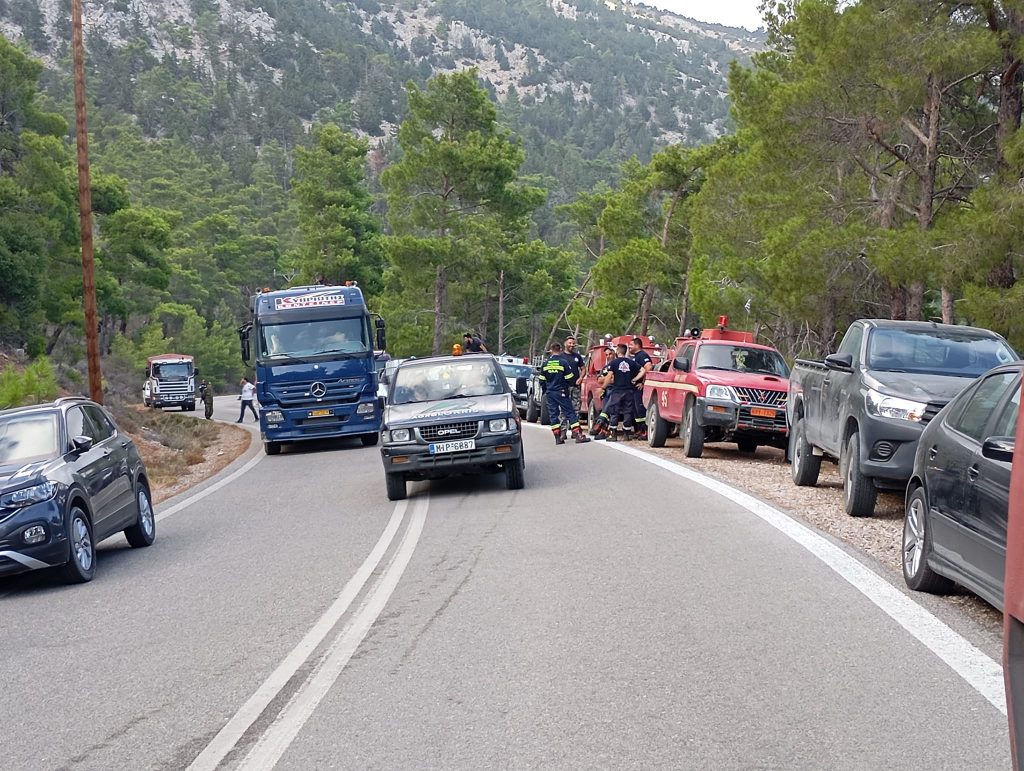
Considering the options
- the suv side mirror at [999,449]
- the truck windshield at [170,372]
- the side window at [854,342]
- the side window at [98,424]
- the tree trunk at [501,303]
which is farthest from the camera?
the tree trunk at [501,303]

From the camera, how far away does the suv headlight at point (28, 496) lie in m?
9.95

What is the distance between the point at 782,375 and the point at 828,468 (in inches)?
101

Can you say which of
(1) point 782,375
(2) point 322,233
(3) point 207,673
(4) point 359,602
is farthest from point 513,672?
(2) point 322,233

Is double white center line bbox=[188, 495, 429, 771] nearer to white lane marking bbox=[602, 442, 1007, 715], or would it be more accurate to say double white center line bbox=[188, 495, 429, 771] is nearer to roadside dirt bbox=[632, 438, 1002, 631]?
white lane marking bbox=[602, 442, 1007, 715]

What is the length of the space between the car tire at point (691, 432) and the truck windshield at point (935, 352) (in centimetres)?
571

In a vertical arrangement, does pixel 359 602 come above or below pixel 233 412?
above

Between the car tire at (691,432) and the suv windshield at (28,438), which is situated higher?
the suv windshield at (28,438)

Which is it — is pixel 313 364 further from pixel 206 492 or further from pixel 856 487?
pixel 856 487

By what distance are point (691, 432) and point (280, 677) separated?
42.6 feet

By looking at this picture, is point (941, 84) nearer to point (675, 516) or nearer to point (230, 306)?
point (675, 516)

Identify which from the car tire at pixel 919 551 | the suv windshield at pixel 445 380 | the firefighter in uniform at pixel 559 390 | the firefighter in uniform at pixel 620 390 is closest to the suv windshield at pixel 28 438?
the suv windshield at pixel 445 380

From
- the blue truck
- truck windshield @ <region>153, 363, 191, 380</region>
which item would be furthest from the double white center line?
truck windshield @ <region>153, 363, 191, 380</region>

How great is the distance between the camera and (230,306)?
106 meters

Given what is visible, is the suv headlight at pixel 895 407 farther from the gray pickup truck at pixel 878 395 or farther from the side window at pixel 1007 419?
the side window at pixel 1007 419
